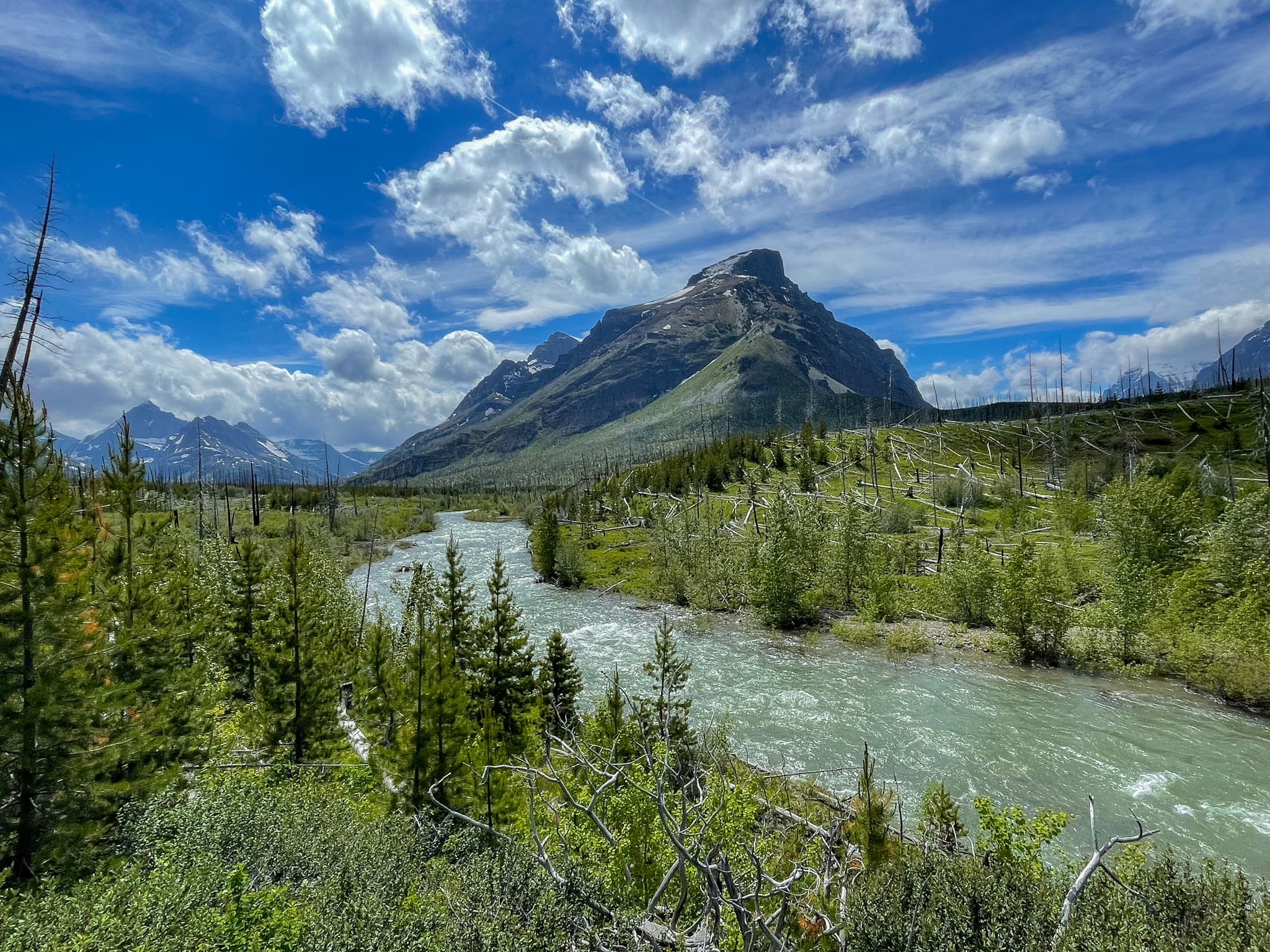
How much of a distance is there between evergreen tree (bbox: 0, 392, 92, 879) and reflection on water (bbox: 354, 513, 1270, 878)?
21.5 m

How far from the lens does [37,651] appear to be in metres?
10.4

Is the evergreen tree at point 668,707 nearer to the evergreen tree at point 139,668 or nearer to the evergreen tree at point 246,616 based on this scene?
the evergreen tree at point 139,668

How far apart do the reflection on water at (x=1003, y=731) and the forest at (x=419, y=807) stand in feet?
6.78

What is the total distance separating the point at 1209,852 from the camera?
16.5m

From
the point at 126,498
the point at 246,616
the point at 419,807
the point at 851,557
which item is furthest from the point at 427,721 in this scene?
the point at 851,557

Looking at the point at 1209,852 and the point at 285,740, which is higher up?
the point at 285,740

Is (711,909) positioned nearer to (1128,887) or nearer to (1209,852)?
(1128,887)

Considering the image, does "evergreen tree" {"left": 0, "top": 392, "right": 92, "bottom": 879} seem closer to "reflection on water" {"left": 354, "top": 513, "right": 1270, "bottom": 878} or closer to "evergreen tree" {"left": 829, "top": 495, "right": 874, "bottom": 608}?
"reflection on water" {"left": 354, "top": 513, "right": 1270, "bottom": 878}

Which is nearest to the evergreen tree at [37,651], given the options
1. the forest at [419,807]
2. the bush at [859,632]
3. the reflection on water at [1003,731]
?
the forest at [419,807]

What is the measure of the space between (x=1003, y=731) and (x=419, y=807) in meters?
25.5

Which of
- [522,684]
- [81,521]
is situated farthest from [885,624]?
[81,521]

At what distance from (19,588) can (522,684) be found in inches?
668

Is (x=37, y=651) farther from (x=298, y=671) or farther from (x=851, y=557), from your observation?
(x=851, y=557)

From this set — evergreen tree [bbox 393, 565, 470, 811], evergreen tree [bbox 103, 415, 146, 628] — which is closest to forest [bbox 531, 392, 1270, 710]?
evergreen tree [bbox 393, 565, 470, 811]
